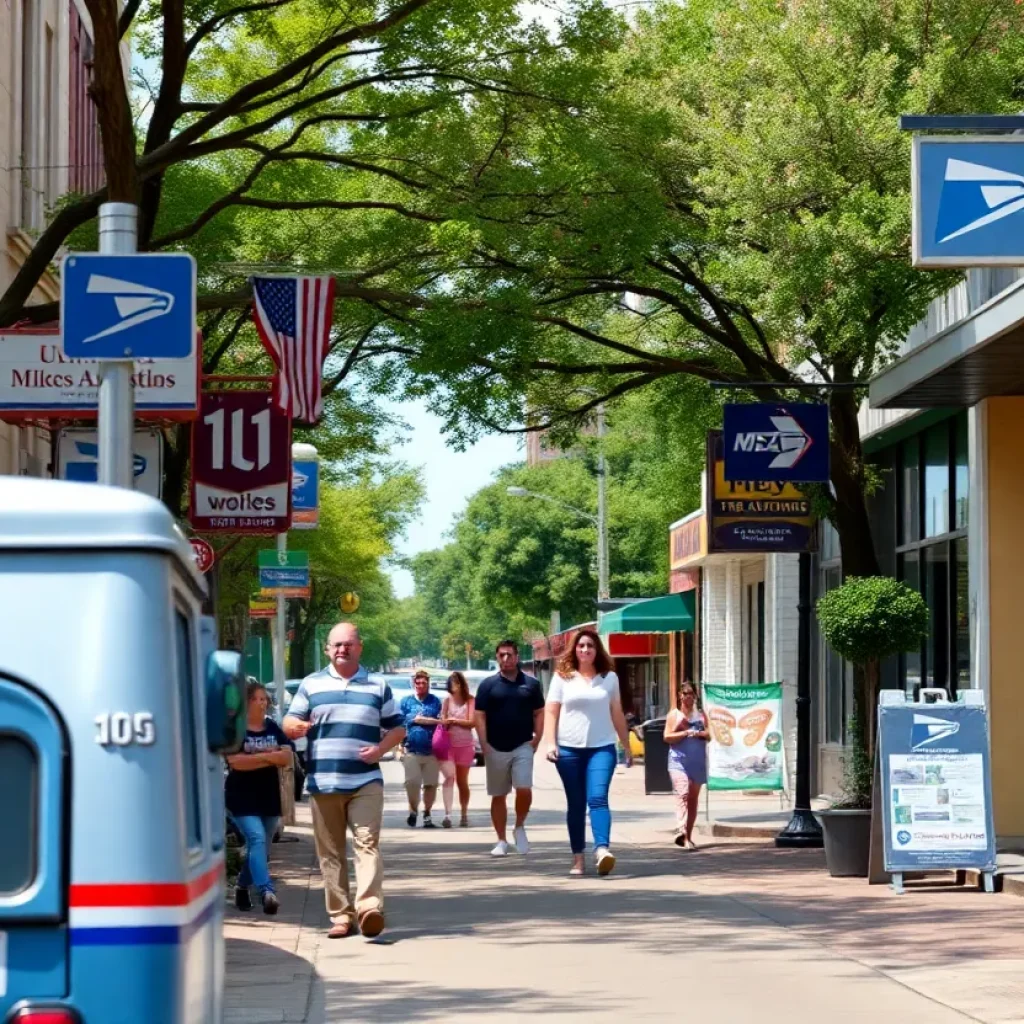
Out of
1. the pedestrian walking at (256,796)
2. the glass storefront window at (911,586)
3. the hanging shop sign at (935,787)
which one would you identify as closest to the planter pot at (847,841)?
the hanging shop sign at (935,787)

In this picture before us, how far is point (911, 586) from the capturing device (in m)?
24.8

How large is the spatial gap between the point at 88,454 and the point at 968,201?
635cm

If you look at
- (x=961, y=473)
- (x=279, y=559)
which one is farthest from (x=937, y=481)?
(x=279, y=559)

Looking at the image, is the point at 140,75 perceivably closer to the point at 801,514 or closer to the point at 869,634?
the point at 801,514

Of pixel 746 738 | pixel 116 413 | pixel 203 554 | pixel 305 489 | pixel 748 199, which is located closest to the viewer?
pixel 116 413

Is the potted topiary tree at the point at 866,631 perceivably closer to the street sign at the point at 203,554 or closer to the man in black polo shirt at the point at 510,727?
the man in black polo shirt at the point at 510,727

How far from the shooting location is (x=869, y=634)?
18.6 meters

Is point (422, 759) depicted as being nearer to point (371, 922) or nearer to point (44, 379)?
point (371, 922)

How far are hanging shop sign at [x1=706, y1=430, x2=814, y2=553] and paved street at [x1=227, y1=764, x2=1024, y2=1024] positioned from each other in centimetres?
399

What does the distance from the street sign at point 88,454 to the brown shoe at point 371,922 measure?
3.00m

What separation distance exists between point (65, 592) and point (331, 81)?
19.2 metres

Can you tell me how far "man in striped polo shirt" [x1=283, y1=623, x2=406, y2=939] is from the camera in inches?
492

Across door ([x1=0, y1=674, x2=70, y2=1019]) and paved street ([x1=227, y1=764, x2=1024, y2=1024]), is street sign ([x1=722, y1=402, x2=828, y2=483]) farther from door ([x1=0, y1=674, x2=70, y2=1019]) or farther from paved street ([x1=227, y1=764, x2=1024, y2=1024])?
door ([x1=0, y1=674, x2=70, y2=1019])

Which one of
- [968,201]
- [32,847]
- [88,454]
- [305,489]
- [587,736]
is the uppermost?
[305,489]
